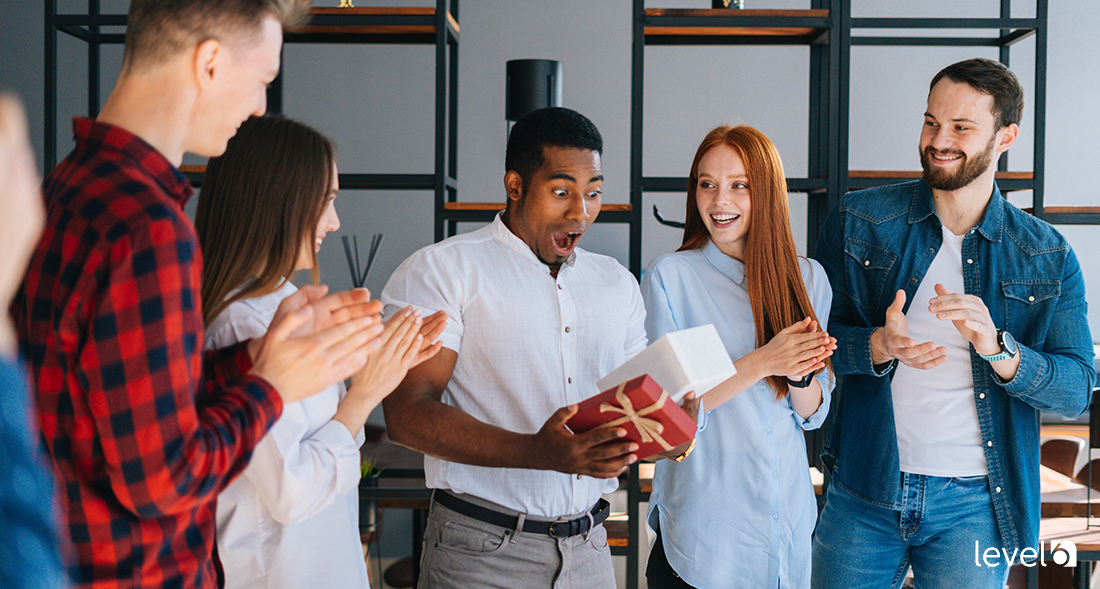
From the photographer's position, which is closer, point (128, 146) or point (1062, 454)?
point (128, 146)

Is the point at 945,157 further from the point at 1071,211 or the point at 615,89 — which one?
the point at 615,89

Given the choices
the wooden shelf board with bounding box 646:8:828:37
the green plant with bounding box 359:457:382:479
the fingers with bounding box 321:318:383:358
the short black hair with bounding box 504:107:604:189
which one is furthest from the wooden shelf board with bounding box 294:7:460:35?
the fingers with bounding box 321:318:383:358

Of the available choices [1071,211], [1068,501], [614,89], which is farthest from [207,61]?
[614,89]

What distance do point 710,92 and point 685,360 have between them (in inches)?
167

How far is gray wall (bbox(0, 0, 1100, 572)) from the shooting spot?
5137 mm

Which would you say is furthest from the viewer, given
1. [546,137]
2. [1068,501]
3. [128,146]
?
[1068,501]

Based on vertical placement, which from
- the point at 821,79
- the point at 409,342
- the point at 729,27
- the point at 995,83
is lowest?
the point at 409,342

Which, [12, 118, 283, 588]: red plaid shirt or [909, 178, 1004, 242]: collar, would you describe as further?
[909, 178, 1004, 242]: collar

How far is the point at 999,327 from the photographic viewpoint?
76.1 inches

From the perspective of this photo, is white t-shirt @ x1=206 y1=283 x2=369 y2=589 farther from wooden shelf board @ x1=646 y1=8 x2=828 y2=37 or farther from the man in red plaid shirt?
wooden shelf board @ x1=646 y1=8 x2=828 y2=37

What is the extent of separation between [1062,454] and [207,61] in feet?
13.4

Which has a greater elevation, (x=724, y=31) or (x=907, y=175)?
(x=724, y=31)

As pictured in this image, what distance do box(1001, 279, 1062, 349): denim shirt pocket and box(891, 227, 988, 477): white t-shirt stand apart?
0.12 m

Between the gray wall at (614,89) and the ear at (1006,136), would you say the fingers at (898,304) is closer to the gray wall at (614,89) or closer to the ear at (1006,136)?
the ear at (1006,136)
